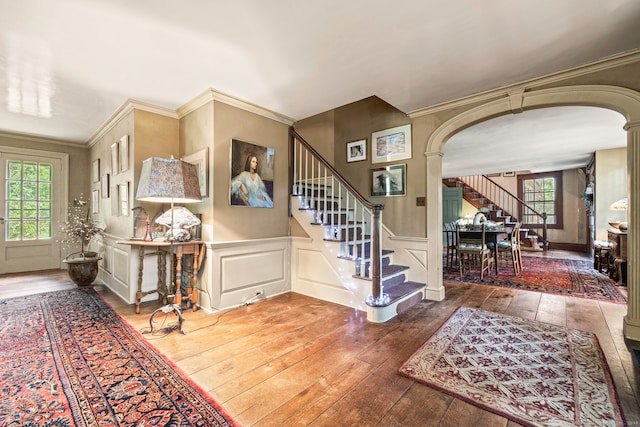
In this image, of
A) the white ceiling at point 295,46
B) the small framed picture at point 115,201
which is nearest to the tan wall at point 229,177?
the white ceiling at point 295,46

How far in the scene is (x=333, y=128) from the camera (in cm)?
491

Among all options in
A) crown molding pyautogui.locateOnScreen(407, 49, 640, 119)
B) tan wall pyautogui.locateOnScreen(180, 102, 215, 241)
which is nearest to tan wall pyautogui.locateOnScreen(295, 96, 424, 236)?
crown molding pyautogui.locateOnScreen(407, 49, 640, 119)

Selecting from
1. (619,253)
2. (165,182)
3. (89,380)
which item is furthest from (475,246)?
(89,380)

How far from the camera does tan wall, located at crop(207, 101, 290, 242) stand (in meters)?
3.34

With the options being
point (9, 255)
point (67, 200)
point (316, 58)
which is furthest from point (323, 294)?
point (9, 255)

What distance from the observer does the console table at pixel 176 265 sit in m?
3.06

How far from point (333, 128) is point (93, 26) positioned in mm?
3395

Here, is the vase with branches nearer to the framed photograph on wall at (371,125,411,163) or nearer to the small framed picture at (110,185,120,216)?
the small framed picture at (110,185,120,216)

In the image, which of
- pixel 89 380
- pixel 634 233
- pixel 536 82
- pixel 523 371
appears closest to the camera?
pixel 89 380

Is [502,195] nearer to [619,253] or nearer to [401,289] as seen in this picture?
[619,253]

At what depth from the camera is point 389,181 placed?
414cm

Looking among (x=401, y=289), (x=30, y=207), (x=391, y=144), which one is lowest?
(x=401, y=289)

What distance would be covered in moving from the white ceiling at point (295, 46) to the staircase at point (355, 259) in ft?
4.28

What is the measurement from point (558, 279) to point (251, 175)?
537cm
